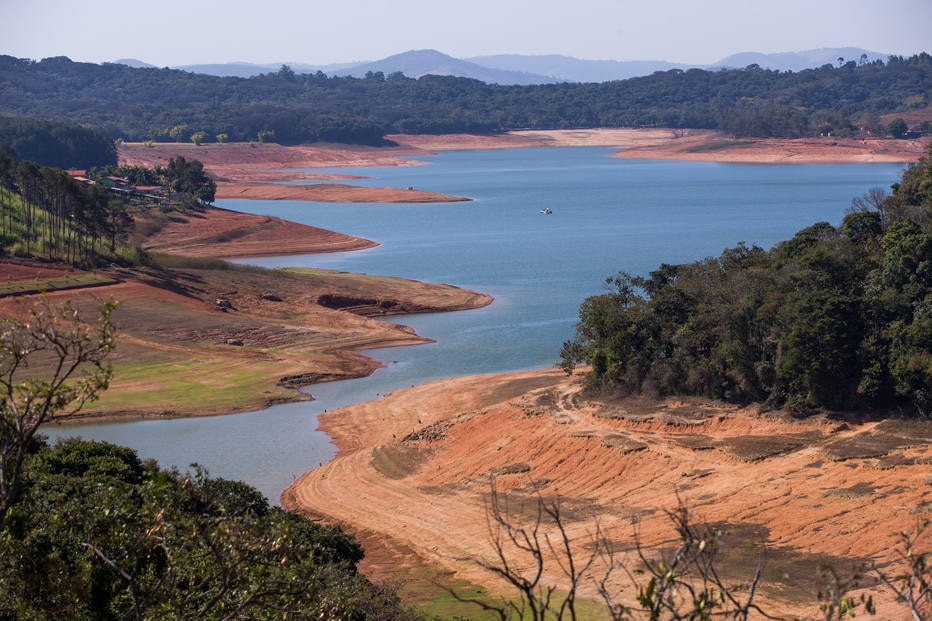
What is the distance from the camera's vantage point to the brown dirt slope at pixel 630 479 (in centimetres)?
2388

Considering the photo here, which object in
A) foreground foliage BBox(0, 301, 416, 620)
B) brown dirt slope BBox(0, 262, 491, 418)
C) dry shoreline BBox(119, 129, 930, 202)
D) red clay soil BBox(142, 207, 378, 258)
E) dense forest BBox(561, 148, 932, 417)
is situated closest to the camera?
foreground foliage BBox(0, 301, 416, 620)

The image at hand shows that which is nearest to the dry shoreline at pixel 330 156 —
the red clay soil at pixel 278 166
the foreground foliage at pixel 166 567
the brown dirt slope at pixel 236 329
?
the red clay soil at pixel 278 166

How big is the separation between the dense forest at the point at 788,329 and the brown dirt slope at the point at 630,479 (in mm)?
1163

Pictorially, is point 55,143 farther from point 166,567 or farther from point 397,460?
point 166,567

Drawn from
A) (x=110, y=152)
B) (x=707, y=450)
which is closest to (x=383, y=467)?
(x=707, y=450)

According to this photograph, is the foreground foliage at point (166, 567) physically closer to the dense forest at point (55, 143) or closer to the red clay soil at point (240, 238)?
the red clay soil at point (240, 238)

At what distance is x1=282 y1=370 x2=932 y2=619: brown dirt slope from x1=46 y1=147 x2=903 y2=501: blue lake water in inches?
132

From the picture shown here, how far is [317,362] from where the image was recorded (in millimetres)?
51469

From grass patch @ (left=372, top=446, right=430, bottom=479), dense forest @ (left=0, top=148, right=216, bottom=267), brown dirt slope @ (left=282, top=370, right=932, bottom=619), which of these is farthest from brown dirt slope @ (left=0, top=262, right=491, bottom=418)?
grass patch @ (left=372, top=446, right=430, bottom=479)

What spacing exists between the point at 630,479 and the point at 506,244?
60.3 meters

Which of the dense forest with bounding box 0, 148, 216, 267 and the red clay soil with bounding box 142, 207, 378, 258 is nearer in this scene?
the dense forest with bounding box 0, 148, 216, 267

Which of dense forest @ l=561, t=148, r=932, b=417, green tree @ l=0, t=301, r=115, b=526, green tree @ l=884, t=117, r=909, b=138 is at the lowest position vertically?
dense forest @ l=561, t=148, r=932, b=417

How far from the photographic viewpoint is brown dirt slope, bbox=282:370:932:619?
23.9m

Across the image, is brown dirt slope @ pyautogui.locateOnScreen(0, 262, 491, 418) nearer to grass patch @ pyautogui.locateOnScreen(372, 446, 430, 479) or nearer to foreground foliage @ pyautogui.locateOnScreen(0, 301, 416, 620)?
grass patch @ pyautogui.locateOnScreen(372, 446, 430, 479)
